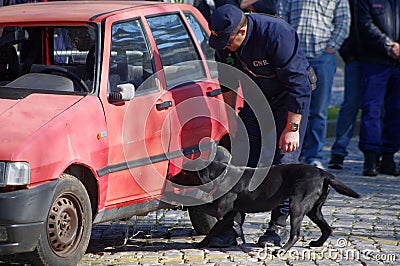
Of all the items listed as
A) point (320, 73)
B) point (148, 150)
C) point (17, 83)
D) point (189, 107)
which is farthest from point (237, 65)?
point (320, 73)

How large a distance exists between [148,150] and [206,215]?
3.30 ft

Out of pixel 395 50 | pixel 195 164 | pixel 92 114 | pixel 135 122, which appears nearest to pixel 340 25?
pixel 395 50

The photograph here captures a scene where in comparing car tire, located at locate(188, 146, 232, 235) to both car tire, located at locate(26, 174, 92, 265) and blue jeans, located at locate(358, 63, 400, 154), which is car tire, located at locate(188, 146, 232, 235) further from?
blue jeans, located at locate(358, 63, 400, 154)

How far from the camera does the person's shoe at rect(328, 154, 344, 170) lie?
11.7 metres

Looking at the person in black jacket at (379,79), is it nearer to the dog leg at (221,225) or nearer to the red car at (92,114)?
the red car at (92,114)

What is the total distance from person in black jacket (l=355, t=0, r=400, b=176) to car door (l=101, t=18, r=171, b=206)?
4.84m

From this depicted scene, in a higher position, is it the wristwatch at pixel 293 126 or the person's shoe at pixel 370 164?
the wristwatch at pixel 293 126

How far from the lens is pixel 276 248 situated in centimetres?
713

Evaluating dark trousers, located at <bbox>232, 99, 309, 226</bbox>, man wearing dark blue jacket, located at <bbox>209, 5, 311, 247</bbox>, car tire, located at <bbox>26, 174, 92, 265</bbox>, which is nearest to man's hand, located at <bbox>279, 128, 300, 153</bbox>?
man wearing dark blue jacket, located at <bbox>209, 5, 311, 247</bbox>

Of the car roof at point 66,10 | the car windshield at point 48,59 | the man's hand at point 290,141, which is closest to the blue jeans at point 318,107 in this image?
the car roof at point 66,10

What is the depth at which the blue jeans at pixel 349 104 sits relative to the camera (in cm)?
1192

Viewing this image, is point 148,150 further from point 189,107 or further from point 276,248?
point 276,248

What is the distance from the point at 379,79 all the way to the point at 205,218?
456 centimetres

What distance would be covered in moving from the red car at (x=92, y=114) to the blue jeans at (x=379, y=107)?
12.6ft
